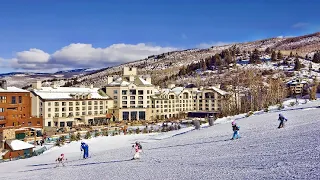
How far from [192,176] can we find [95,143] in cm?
2437

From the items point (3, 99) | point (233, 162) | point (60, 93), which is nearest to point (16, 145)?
point (3, 99)

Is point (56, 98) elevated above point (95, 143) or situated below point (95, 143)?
above

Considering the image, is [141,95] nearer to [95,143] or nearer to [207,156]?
[95,143]

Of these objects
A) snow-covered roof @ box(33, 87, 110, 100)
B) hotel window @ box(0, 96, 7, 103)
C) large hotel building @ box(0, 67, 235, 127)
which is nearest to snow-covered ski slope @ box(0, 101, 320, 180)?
hotel window @ box(0, 96, 7, 103)

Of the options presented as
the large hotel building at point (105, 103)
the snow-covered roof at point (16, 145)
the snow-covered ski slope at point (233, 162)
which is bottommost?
the snow-covered roof at point (16, 145)

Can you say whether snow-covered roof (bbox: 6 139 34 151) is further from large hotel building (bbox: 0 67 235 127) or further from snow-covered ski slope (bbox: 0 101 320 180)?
large hotel building (bbox: 0 67 235 127)

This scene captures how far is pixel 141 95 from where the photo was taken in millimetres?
73438

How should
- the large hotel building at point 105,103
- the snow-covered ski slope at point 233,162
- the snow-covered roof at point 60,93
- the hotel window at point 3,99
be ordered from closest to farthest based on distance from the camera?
the snow-covered ski slope at point 233,162, the hotel window at point 3,99, the large hotel building at point 105,103, the snow-covered roof at point 60,93

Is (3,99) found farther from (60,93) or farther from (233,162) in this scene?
(233,162)

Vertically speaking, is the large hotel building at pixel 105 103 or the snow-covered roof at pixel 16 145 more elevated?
the large hotel building at pixel 105 103

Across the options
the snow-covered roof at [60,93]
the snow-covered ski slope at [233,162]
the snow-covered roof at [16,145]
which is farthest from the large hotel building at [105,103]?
the snow-covered ski slope at [233,162]

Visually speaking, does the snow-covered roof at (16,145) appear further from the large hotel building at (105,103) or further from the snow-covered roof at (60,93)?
the snow-covered roof at (60,93)

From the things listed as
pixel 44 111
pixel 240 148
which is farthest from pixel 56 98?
pixel 240 148

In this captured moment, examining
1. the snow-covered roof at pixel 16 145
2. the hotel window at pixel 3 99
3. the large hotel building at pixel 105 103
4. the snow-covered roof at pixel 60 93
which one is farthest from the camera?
the snow-covered roof at pixel 60 93
